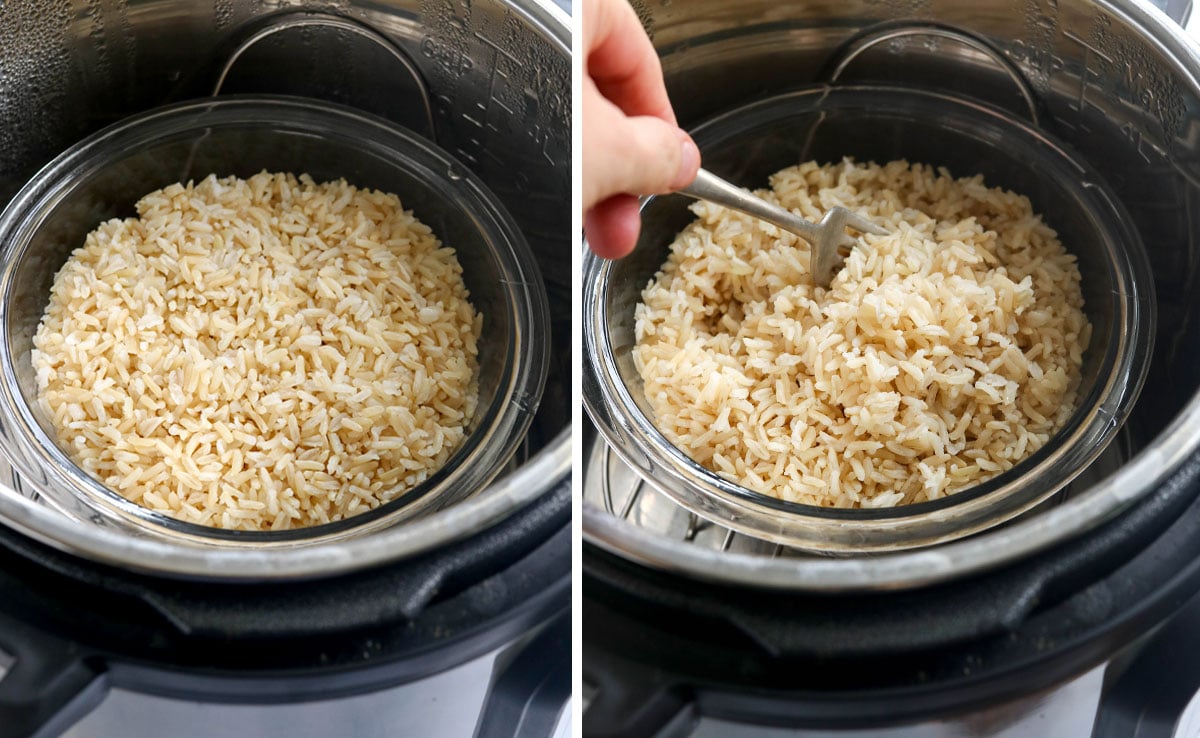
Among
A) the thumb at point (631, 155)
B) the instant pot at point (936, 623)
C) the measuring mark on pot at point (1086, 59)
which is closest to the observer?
the instant pot at point (936, 623)

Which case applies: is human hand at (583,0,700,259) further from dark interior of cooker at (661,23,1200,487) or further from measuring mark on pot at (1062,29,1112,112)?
measuring mark on pot at (1062,29,1112,112)

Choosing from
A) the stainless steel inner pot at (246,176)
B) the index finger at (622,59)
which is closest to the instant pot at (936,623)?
the stainless steel inner pot at (246,176)

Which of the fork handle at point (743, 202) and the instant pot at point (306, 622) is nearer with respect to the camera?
the instant pot at point (306, 622)

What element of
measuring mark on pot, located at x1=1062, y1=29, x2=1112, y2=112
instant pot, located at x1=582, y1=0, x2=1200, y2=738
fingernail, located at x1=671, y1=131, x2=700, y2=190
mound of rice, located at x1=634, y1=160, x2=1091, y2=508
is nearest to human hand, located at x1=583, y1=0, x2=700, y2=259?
fingernail, located at x1=671, y1=131, x2=700, y2=190

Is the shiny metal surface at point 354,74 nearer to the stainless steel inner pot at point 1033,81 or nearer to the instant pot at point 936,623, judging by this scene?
the stainless steel inner pot at point 1033,81

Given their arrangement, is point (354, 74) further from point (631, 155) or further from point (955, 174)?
point (955, 174)

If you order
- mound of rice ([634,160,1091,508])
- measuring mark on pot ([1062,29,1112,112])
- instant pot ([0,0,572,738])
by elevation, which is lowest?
instant pot ([0,0,572,738])

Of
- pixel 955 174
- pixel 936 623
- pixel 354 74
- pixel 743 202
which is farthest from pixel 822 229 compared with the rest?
pixel 354 74

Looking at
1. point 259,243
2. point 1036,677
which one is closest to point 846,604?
point 1036,677
